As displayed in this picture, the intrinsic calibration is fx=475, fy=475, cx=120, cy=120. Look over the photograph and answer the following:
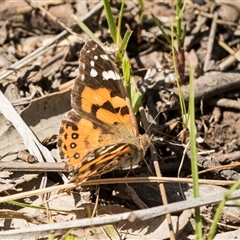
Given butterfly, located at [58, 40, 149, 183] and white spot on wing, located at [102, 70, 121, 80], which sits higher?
white spot on wing, located at [102, 70, 121, 80]

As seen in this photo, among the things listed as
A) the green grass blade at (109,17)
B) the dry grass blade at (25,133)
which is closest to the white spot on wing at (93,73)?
the green grass blade at (109,17)

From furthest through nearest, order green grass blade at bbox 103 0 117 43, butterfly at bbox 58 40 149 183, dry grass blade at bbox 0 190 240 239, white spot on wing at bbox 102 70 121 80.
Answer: green grass blade at bbox 103 0 117 43, white spot on wing at bbox 102 70 121 80, butterfly at bbox 58 40 149 183, dry grass blade at bbox 0 190 240 239

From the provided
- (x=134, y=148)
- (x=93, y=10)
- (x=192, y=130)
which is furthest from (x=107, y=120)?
(x=93, y=10)

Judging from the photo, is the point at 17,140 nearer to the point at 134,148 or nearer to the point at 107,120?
the point at 107,120

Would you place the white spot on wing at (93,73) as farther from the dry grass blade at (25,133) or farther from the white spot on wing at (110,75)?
the dry grass blade at (25,133)

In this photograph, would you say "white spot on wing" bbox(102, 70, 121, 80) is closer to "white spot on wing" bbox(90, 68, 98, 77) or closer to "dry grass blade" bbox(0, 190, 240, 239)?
"white spot on wing" bbox(90, 68, 98, 77)

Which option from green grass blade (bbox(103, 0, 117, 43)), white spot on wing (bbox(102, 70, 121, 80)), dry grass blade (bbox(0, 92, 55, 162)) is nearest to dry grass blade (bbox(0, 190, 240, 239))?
dry grass blade (bbox(0, 92, 55, 162))

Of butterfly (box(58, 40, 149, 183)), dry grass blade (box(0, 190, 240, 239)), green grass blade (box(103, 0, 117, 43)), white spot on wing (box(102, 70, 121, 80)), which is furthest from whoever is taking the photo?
green grass blade (box(103, 0, 117, 43))

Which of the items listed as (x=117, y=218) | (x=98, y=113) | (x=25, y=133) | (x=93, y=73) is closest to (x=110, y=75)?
(x=93, y=73)
